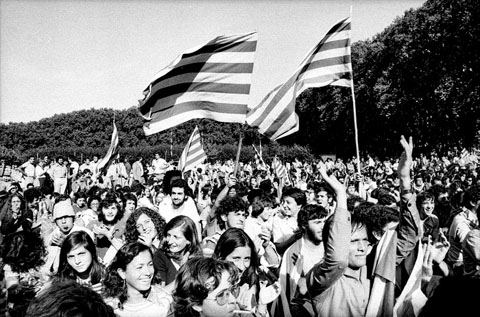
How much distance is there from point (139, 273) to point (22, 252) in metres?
1.48

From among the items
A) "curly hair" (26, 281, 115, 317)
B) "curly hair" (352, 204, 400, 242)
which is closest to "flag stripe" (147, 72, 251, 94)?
"curly hair" (352, 204, 400, 242)

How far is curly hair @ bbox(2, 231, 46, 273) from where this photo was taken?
4320 millimetres

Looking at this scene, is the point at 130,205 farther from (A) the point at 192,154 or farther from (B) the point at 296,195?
(A) the point at 192,154

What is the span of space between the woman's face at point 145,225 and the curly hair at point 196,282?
158 centimetres

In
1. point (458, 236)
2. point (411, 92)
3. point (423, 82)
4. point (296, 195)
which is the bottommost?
point (458, 236)

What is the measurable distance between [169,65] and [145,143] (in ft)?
218

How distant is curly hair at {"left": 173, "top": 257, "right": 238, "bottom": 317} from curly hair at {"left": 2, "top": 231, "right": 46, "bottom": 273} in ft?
5.94

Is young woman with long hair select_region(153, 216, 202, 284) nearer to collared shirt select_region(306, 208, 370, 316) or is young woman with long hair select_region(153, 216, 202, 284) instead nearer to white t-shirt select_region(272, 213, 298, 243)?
white t-shirt select_region(272, 213, 298, 243)

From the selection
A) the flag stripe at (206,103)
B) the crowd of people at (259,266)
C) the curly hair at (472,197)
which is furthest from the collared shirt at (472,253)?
the flag stripe at (206,103)

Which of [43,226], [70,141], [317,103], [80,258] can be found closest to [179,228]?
[80,258]

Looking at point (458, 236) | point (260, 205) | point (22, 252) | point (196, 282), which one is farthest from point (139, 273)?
point (458, 236)

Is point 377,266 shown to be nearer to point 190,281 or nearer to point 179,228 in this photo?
point 190,281

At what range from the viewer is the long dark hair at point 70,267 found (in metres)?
4.09

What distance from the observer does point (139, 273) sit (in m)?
3.60
